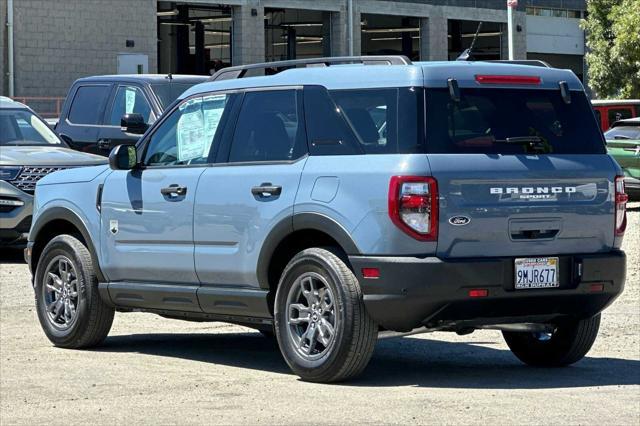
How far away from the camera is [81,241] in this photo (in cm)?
1116

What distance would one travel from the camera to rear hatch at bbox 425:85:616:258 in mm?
8758

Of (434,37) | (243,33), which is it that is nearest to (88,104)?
(243,33)

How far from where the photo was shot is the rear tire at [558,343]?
32.3ft

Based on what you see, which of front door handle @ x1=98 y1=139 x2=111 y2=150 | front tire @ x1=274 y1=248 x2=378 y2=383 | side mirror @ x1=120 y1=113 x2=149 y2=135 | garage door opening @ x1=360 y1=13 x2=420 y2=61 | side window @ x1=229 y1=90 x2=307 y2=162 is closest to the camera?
front tire @ x1=274 y1=248 x2=378 y2=383

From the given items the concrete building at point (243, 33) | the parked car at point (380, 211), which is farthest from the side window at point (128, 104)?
the concrete building at point (243, 33)

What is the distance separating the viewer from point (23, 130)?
1922 cm

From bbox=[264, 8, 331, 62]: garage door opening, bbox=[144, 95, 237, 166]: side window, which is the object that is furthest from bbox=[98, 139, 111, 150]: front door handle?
bbox=[264, 8, 331, 62]: garage door opening

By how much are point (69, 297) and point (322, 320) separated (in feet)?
8.91

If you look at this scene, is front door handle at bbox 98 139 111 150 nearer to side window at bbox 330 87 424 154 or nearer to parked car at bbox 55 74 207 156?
parked car at bbox 55 74 207 156

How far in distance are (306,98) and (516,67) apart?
4.48ft

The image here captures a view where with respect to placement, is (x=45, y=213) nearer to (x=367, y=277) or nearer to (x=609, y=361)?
(x=367, y=277)

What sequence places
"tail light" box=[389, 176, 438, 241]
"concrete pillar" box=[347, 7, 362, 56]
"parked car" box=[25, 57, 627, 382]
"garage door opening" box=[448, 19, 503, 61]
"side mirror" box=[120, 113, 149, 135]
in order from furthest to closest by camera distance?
"garage door opening" box=[448, 19, 503, 61] < "concrete pillar" box=[347, 7, 362, 56] < "side mirror" box=[120, 113, 149, 135] < "parked car" box=[25, 57, 627, 382] < "tail light" box=[389, 176, 438, 241]

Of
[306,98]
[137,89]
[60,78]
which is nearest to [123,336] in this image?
[306,98]

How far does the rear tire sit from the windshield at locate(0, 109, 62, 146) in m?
10.1
